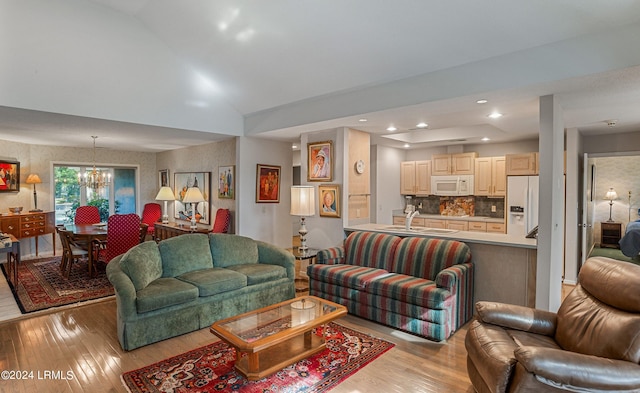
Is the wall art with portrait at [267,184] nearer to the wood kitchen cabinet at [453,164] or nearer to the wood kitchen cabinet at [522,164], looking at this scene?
the wood kitchen cabinet at [453,164]

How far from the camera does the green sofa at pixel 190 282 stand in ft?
10.6

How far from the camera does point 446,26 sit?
300 cm

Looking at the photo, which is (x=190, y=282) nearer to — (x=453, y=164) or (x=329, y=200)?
(x=329, y=200)

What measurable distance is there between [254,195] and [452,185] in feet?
12.9

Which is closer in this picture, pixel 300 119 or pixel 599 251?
pixel 300 119

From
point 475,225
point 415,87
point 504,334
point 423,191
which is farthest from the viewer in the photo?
point 423,191

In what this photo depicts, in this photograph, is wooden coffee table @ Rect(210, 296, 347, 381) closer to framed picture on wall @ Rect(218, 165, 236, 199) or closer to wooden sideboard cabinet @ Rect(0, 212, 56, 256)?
framed picture on wall @ Rect(218, 165, 236, 199)

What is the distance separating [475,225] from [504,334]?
14.7 feet

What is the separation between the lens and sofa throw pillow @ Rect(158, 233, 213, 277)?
3.98 meters

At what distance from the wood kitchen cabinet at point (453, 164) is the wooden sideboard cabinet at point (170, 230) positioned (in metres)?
4.81

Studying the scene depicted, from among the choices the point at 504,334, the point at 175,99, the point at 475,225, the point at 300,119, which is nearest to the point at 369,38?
the point at 300,119

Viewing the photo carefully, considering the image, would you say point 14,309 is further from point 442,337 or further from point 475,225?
point 475,225

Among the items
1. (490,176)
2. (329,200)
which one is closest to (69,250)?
(329,200)

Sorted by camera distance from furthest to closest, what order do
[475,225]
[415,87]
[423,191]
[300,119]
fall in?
[423,191] < [475,225] < [300,119] < [415,87]
